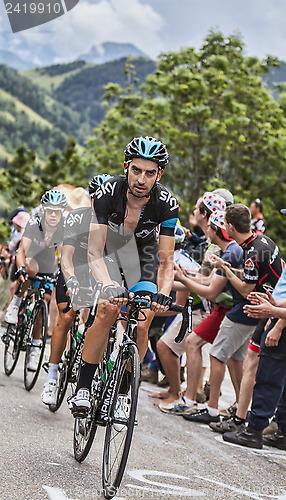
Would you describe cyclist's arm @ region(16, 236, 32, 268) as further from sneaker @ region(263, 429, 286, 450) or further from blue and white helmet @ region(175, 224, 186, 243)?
sneaker @ region(263, 429, 286, 450)

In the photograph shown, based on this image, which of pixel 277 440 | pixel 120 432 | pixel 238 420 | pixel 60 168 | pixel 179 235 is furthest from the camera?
pixel 60 168

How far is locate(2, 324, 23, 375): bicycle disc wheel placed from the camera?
859 cm

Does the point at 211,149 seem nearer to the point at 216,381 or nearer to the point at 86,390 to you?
the point at 216,381

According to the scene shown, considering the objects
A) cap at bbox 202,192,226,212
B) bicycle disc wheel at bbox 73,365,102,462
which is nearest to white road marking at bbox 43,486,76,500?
bicycle disc wheel at bbox 73,365,102,462

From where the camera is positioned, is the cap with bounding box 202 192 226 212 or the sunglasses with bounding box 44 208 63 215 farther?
the sunglasses with bounding box 44 208 63 215

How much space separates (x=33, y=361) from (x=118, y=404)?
11.6 feet

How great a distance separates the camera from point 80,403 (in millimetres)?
4910

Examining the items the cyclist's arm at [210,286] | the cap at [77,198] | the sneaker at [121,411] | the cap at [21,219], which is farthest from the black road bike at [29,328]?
the sneaker at [121,411]

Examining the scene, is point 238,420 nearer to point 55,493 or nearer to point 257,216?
point 55,493

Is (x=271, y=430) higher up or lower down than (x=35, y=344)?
lower down

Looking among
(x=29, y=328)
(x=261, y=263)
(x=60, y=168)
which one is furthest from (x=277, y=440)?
(x=60, y=168)

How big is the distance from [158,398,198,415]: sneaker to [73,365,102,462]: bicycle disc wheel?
2.86 m

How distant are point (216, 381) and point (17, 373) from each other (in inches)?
118

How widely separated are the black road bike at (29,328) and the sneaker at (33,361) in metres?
0.01
